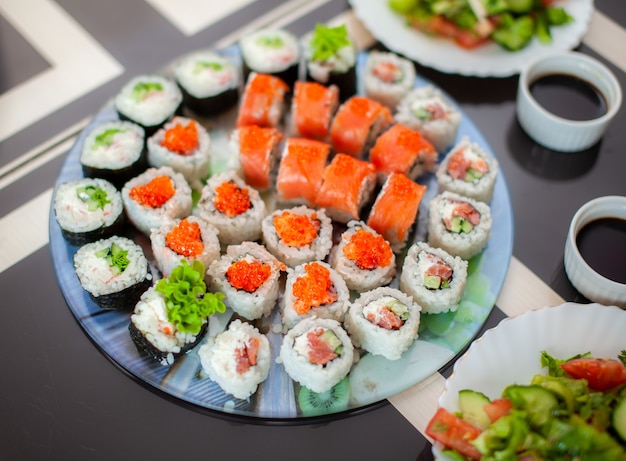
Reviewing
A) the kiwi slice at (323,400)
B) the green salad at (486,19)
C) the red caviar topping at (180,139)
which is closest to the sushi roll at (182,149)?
the red caviar topping at (180,139)

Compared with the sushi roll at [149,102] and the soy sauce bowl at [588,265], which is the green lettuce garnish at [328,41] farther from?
the soy sauce bowl at [588,265]

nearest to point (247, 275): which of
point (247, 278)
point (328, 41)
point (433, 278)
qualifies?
point (247, 278)

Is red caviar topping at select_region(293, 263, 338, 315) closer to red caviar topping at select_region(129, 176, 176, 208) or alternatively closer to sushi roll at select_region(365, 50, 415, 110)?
red caviar topping at select_region(129, 176, 176, 208)

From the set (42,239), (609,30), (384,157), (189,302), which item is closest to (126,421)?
(189,302)

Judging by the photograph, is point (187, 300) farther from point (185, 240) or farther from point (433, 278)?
point (433, 278)

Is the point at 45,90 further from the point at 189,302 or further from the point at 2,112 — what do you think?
the point at 189,302

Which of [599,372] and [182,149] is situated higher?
[182,149]
